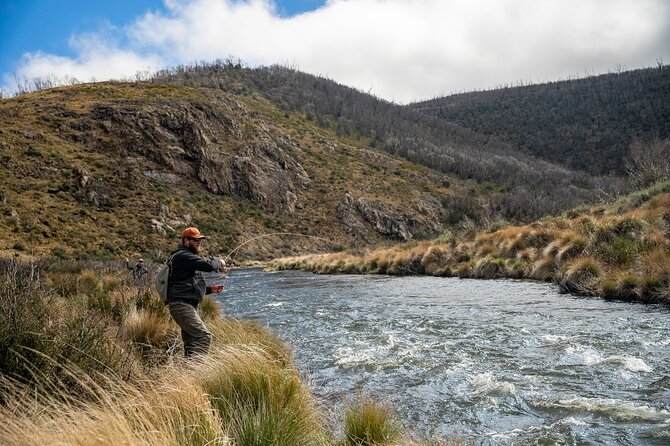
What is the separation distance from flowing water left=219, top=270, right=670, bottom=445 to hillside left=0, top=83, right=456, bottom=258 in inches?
1251

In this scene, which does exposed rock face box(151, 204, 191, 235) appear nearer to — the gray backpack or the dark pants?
the gray backpack

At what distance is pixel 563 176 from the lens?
320 ft

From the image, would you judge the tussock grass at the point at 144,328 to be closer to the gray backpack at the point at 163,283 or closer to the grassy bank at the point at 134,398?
the gray backpack at the point at 163,283

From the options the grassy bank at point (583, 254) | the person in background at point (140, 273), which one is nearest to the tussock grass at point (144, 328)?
the person in background at point (140, 273)

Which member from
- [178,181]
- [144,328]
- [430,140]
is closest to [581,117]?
[430,140]

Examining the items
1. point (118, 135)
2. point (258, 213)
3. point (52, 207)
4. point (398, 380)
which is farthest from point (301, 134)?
Result: point (398, 380)

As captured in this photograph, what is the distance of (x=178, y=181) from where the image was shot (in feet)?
190

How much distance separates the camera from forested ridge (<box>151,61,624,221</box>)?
76.9 meters

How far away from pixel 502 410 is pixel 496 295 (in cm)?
931

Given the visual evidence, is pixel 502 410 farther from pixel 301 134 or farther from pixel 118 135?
pixel 301 134

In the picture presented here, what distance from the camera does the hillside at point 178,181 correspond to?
43.2 metres

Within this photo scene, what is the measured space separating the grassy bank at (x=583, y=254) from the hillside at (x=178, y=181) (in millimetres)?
21731

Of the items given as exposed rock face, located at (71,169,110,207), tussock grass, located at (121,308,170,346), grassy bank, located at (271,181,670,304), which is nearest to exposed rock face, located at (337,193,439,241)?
exposed rock face, located at (71,169,110,207)

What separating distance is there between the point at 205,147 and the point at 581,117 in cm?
9239
